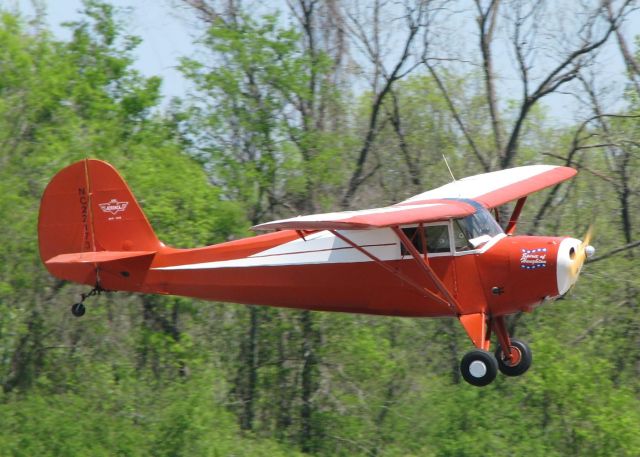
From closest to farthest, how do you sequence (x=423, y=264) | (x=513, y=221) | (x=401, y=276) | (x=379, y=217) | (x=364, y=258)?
(x=379, y=217) < (x=423, y=264) < (x=401, y=276) < (x=364, y=258) < (x=513, y=221)

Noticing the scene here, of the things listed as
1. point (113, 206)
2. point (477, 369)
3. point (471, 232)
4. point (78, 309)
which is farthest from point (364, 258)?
point (78, 309)

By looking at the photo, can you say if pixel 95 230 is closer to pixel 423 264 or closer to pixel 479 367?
pixel 423 264

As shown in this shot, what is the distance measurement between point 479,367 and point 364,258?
1.83m

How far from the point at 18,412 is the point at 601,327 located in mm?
10303

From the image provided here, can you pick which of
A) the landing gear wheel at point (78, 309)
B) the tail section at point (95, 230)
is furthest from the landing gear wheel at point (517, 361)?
the landing gear wheel at point (78, 309)

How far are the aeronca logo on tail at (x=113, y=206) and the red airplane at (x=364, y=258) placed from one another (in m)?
0.01

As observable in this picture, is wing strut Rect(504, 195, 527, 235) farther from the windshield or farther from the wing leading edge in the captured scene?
the windshield

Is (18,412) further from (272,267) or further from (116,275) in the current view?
(272,267)

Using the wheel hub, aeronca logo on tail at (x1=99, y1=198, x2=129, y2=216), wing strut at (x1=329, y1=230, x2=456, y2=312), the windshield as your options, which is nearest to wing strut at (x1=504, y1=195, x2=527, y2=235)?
the windshield

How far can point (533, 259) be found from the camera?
14.4 meters

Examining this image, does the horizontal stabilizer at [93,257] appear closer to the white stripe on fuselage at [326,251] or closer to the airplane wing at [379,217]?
the white stripe on fuselage at [326,251]

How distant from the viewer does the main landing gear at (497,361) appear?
14656 millimetres

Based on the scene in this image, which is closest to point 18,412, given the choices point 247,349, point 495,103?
point 247,349

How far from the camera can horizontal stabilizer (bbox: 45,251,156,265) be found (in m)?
16.5
